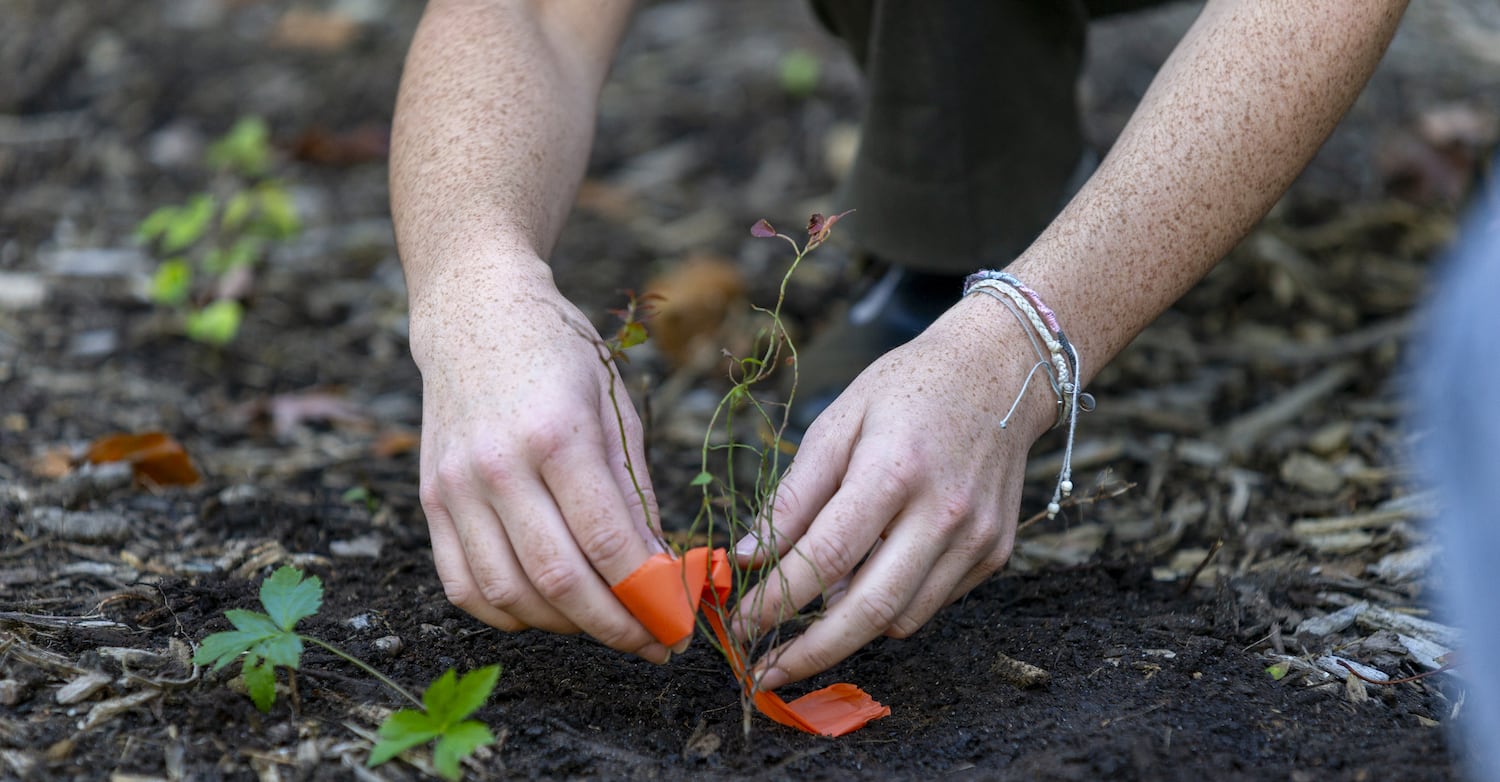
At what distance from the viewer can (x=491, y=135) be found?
1.72 metres

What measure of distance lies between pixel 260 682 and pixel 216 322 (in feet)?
4.89

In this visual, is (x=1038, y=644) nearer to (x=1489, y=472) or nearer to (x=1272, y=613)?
(x=1272, y=613)

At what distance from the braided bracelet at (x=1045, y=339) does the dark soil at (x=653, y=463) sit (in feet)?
0.35

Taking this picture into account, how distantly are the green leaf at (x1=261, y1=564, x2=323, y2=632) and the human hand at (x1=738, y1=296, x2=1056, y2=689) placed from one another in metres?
0.49

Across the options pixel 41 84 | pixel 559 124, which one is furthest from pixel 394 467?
pixel 41 84

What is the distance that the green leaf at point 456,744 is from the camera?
4.13 feet

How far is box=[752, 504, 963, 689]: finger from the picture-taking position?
1.37 m

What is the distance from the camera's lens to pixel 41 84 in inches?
160

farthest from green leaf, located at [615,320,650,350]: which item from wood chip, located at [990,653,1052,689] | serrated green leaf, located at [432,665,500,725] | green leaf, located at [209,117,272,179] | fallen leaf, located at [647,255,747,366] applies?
green leaf, located at [209,117,272,179]

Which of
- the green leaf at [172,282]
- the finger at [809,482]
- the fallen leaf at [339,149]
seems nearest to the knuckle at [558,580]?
the finger at [809,482]

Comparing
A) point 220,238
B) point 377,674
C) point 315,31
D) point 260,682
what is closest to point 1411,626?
point 377,674

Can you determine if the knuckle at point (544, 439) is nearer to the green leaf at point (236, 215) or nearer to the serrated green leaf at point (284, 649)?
the serrated green leaf at point (284, 649)

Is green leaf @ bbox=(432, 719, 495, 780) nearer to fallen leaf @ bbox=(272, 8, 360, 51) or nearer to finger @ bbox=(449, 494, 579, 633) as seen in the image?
finger @ bbox=(449, 494, 579, 633)

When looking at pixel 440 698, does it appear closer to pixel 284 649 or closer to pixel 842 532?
pixel 284 649
